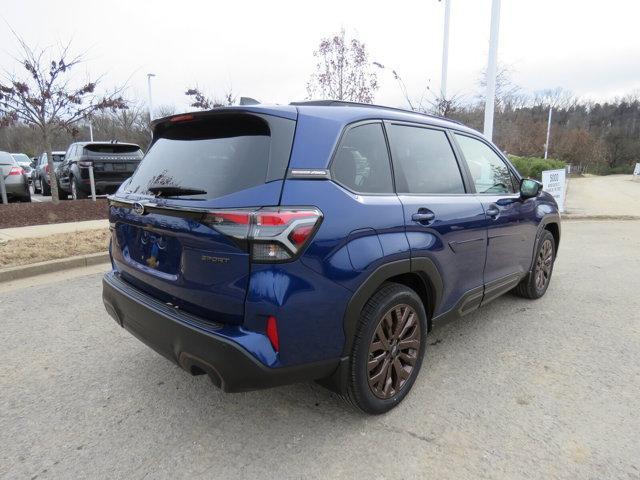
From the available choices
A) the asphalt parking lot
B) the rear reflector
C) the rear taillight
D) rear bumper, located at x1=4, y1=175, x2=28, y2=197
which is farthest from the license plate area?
rear bumper, located at x1=4, y1=175, x2=28, y2=197

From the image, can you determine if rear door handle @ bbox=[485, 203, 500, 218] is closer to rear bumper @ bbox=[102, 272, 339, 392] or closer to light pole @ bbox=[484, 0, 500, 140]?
rear bumper @ bbox=[102, 272, 339, 392]

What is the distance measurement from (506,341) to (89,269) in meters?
5.26

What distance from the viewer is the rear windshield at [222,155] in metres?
2.20

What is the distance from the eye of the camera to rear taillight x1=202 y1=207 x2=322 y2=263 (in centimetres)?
203

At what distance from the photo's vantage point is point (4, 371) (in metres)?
3.24

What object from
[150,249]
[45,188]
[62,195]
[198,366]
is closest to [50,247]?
[150,249]

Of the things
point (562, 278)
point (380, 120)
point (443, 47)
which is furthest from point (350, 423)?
point (443, 47)

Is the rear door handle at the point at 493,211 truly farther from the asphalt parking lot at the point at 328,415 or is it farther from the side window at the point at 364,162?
the side window at the point at 364,162

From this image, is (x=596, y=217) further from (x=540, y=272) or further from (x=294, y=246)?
(x=294, y=246)

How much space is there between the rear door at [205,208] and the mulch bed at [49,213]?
Answer: 7.26 meters

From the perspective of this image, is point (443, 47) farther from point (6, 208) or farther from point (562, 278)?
point (6, 208)

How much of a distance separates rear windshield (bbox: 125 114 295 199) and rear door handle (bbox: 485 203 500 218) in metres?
1.97

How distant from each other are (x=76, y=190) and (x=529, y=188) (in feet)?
36.9

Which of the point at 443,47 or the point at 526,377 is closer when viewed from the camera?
the point at 526,377
